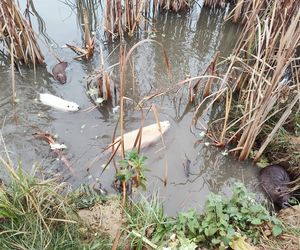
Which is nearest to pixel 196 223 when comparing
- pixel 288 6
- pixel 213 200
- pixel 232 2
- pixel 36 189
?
pixel 213 200

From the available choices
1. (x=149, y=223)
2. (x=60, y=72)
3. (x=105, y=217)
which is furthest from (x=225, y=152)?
(x=60, y=72)

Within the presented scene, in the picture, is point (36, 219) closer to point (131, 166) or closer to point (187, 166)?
point (131, 166)

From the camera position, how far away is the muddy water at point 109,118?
2.94 meters

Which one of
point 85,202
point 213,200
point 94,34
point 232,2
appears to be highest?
point 232,2

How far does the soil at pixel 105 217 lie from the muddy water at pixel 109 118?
10.4 inches

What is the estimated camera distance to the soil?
2.42 m

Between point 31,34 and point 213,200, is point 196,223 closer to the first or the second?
point 213,200

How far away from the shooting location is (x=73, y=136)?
3232 mm

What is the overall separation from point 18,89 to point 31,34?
2.05ft

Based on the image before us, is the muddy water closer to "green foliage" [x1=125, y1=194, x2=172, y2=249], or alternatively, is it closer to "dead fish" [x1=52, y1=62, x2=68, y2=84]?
"dead fish" [x1=52, y1=62, x2=68, y2=84]

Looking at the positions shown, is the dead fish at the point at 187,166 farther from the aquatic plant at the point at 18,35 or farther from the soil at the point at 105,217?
the aquatic plant at the point at 18,35

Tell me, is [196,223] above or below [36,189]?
below

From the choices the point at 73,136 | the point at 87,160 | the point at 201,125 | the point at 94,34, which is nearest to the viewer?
the point at 87,160

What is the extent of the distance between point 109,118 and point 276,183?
1741 mm
